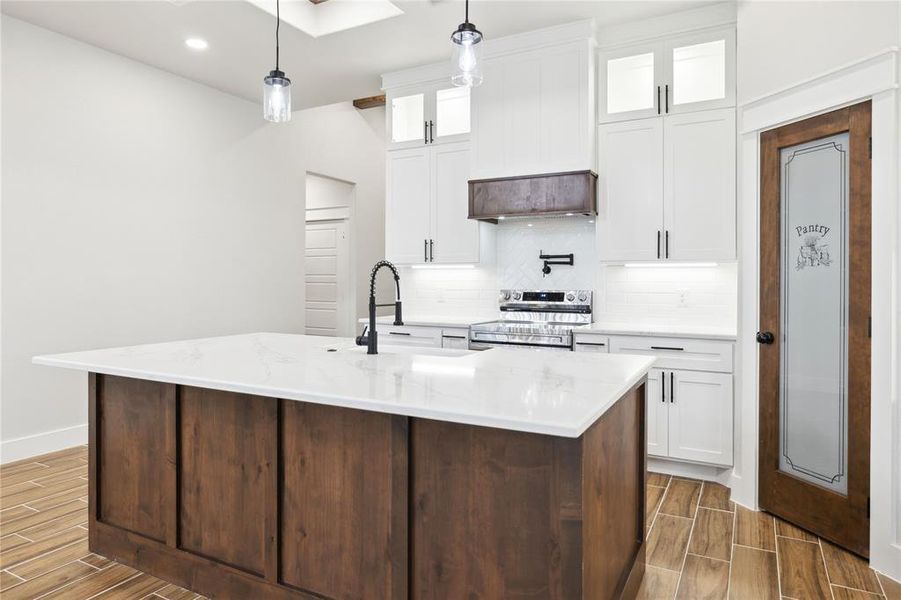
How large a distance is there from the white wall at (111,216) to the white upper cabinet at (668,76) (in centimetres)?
361

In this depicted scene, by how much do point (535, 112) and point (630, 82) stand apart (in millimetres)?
768

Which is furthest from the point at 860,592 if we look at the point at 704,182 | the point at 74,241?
the point at 74,241

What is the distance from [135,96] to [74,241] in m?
1.36

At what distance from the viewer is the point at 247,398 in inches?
84.0

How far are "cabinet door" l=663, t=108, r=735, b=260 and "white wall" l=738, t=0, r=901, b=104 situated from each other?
50cm

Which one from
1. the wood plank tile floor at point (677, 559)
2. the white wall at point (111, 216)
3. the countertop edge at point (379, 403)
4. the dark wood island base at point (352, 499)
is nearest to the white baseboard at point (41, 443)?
the white wall at point (111, 216)

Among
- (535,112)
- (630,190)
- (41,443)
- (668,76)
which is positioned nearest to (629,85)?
(668,76)

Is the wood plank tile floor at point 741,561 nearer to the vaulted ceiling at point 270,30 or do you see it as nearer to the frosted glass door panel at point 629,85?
the frosted glass door panel at point 629,85

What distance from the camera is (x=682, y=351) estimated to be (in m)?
3.71

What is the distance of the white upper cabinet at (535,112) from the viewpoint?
163 inches

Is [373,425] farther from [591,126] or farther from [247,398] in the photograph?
[591,126]

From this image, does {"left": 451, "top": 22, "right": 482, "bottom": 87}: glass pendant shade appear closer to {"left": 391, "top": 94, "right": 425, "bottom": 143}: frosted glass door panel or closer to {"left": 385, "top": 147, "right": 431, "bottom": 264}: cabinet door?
{"left": 385, "top": 147, "right": 431, "bottom": 264}: cabinet door

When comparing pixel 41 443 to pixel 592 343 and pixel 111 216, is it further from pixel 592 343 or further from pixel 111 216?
pixel 592 343

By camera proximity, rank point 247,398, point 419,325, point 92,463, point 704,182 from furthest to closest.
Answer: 1. point 419,325
2. point 704,182
3. point 92,463
4. point 247,398
